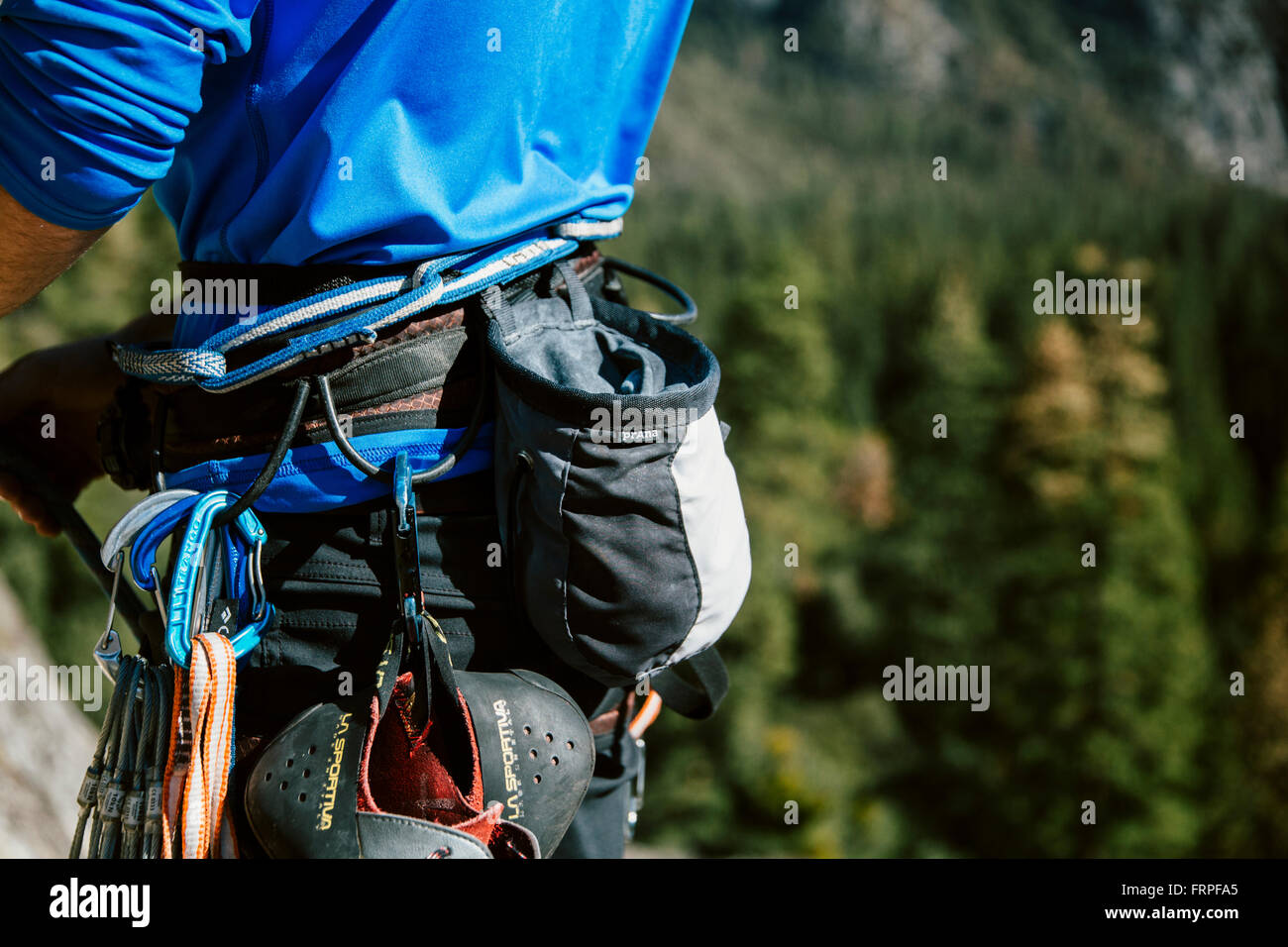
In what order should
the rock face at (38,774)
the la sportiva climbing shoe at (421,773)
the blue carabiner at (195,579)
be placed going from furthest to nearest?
1. the rock face at (38,774)
2. the blue carabiner at (195,579)
3. the la sportiva climbing shoe at (421,773)

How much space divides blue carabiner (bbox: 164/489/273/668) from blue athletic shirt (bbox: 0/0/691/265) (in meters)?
0.37

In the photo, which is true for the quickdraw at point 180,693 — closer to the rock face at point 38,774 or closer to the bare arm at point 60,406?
the bare arm at point 60,406

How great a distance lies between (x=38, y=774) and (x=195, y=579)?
285cm

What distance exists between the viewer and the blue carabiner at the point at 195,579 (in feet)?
4.97

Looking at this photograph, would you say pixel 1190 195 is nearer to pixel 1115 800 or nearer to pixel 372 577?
pixel 1115 800

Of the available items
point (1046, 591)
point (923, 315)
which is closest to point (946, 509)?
point (1046, 591)

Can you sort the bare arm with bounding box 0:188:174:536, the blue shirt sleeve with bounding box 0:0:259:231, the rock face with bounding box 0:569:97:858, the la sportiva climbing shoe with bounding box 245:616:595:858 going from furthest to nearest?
the rock face with bounding box 0:569:97:858 < the bare arm with bounding box 0:188:174:536 < the la sportiva climbing shoe with bounding box 245:616:595:858 < the blue shirt sleeve with bounding box 0:0:259:231

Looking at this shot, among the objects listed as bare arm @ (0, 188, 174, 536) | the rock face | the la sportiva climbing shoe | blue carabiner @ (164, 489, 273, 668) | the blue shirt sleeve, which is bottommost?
the rock face

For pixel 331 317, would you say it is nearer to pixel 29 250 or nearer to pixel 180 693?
pixel 29 250

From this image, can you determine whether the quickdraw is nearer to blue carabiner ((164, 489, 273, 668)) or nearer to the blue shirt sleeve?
blue carabiner ((164, 489, 273, 668))

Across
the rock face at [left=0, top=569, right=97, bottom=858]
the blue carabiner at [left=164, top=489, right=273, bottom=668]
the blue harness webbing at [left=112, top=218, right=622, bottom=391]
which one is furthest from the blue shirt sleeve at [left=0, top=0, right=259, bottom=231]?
the rock face at [left=0, top=569, right=97, bottom=858]

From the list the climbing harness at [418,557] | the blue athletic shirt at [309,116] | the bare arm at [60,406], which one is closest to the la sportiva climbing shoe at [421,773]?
the climbing harness at [418,557]

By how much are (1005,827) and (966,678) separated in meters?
5.82

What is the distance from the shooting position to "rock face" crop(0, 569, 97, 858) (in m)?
3.35
